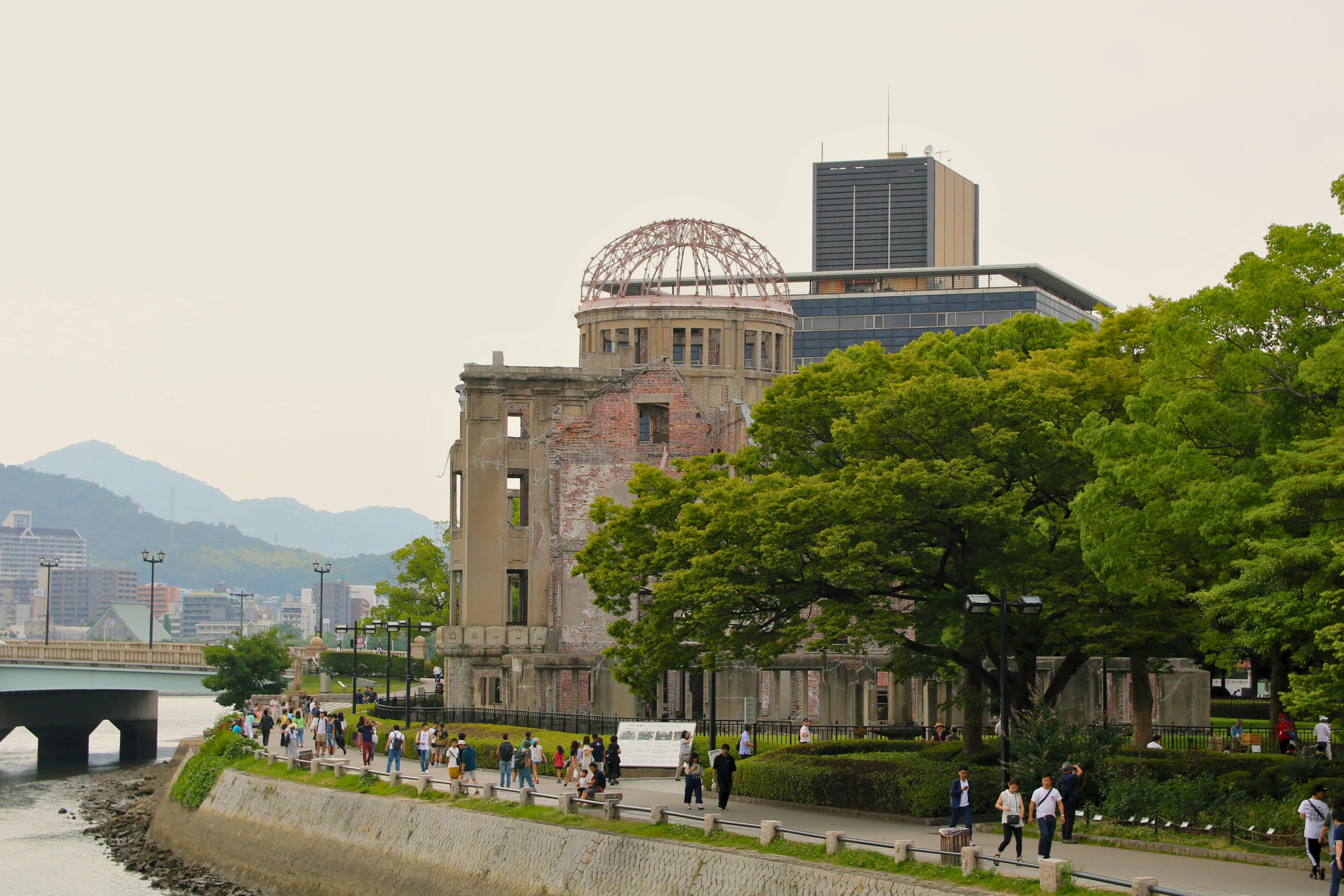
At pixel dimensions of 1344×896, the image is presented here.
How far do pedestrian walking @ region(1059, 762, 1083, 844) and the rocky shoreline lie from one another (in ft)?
75.3

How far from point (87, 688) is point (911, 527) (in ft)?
203

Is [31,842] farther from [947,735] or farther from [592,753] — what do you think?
[947,735]

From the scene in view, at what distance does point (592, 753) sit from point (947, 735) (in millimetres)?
13226

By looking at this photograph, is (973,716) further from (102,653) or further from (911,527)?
(102,653)

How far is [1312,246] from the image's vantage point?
31.9m

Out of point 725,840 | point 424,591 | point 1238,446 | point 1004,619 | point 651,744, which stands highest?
point 1238,446

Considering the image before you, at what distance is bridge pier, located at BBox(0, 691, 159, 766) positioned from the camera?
310ft

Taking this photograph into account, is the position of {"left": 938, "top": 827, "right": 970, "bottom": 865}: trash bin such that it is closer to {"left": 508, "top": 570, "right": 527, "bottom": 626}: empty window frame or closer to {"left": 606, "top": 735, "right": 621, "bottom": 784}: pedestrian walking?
{"left": 606, "top": 735, "right": 621, "bottom": 784}: pedestrian walking

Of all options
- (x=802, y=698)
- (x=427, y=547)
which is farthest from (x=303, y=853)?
(x=427, y=547)

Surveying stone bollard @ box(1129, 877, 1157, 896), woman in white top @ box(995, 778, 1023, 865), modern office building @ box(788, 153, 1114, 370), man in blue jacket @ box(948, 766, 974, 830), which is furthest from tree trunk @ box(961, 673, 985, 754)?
modern office building @ box(788, 153, 1114, 370)

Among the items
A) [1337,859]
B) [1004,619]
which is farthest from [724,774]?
[1337,859]

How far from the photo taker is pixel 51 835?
58.1 meters

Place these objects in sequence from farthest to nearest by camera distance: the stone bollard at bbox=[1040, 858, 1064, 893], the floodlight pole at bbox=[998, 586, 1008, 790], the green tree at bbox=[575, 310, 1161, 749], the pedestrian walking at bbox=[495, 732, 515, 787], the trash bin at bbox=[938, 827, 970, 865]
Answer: the pedestrian walking at bbox=[495, 732, 515, 787]
the green tree at bbox=[575, 310, 1161, 749]
the floodlight pole at bbox=[998, 586, 1008, 790]
the trash bin at bbox=[938, 827, 970, 865]
the stone bollard at bbox=[1040, 858, 1064, 893]

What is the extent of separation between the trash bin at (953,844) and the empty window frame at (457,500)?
1971 inches
